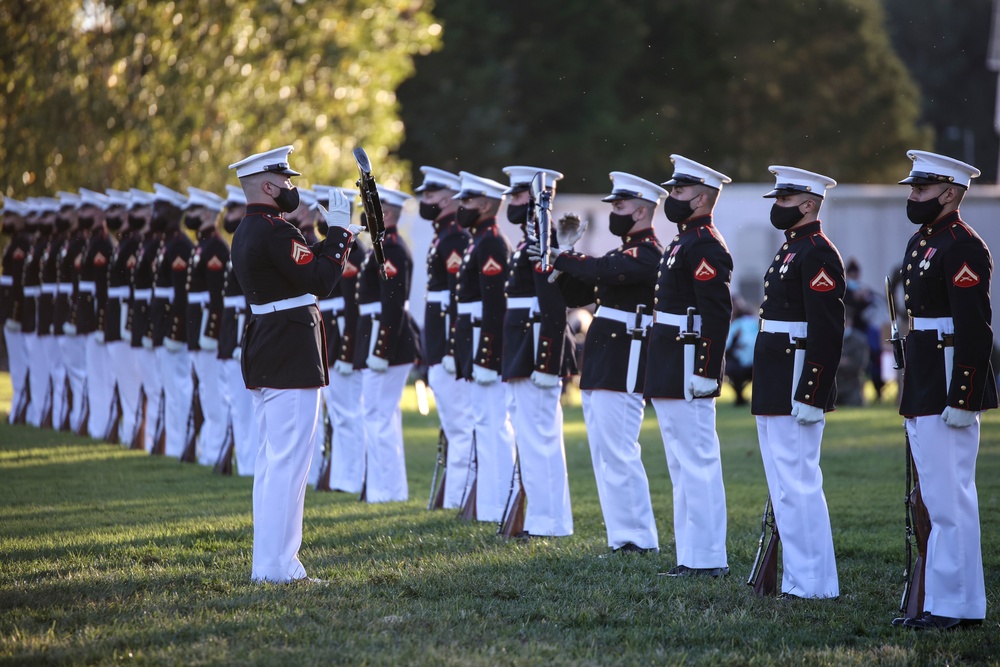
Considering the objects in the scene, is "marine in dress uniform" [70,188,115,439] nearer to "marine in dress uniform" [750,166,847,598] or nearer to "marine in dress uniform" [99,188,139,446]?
"marine in dress uniform" [99,188,139,446]

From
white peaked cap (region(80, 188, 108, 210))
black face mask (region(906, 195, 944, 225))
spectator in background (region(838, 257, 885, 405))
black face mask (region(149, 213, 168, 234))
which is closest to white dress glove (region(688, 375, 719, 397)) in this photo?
black face mask (region(906, 195, 944, 225))

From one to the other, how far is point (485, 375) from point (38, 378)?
32.0 feet

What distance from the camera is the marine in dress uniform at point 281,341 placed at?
792 cm

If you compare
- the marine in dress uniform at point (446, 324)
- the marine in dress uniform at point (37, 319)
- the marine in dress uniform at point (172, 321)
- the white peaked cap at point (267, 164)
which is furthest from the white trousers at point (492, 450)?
the marine in dress uniform at point (37, 319)

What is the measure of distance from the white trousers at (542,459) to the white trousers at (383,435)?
2.09 metres

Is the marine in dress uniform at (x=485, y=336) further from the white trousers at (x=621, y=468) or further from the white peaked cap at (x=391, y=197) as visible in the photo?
the white trousers at (x=621, y=468)

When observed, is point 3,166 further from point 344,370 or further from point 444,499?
point 444,499

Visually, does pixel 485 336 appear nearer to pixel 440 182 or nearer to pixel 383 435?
pixel 440 182

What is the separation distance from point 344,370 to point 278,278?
4156 mm

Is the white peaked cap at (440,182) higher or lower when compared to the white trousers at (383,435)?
higher

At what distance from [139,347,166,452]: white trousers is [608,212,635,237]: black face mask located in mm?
7714

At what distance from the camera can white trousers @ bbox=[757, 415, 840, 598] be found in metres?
7.49


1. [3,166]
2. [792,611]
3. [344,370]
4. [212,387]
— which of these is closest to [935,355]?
[792,611]

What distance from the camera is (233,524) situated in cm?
1016
